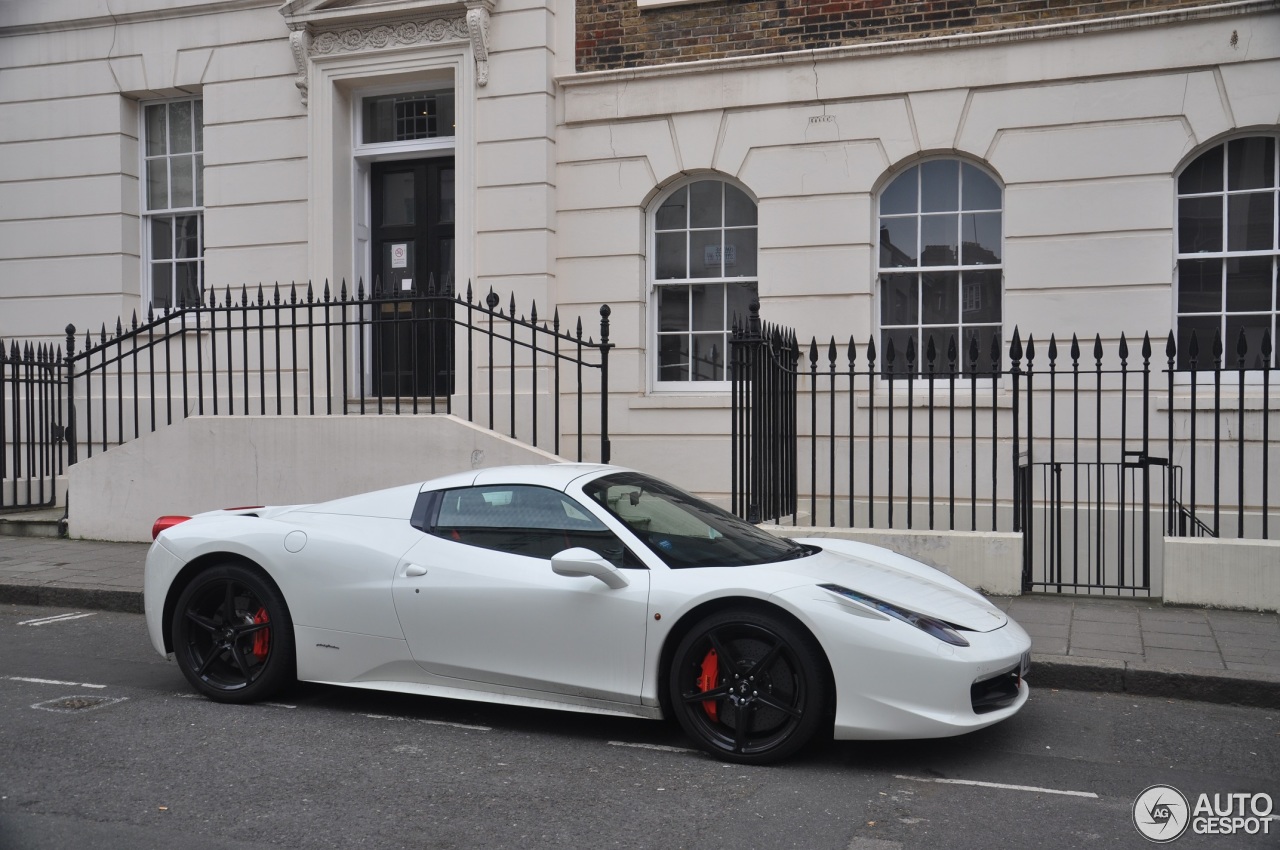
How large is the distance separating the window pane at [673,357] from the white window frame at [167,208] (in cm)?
583

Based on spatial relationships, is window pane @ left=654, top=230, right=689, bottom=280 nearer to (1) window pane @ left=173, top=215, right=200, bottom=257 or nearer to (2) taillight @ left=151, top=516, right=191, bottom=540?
(1) window pane @ left=173, top=215, right=200, bottom=257

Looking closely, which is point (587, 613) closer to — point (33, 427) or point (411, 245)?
point (411, 245)

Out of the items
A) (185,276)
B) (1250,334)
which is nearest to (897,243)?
(1250,334)

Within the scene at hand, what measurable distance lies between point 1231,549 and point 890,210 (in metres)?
4.79

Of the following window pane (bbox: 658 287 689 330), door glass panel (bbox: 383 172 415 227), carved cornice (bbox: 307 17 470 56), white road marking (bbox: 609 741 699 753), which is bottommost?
white road marking (bbox: 609 741 699 753)

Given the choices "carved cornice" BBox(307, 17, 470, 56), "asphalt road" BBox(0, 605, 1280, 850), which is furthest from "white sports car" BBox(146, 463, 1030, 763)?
"carved cornice" BBox(307, 17, 470, 56)

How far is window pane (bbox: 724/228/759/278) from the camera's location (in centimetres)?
1227

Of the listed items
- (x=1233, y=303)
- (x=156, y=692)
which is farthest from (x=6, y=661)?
(x=1233, y=303)

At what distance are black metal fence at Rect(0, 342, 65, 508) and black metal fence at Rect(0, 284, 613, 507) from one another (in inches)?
0.8

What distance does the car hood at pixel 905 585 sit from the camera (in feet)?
18.0

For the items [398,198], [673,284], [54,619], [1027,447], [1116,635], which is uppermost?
[398,198]

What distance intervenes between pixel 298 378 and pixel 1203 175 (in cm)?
936

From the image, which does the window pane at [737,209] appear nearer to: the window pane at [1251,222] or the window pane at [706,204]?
the window pane at [706,204]

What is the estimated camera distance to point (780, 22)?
11836mm
